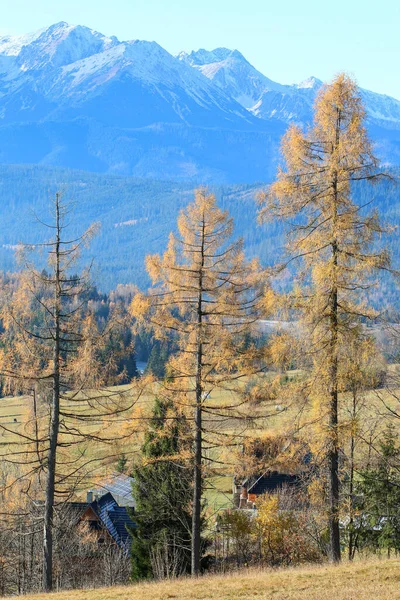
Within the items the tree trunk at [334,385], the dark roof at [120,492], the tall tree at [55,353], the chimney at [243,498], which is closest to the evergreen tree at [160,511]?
the tall tree at [55,353]

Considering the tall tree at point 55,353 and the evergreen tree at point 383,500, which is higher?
the tall tree at point 55,353

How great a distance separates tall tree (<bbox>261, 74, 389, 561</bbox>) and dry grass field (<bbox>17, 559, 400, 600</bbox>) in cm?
181

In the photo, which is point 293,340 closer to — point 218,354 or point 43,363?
point 218,354

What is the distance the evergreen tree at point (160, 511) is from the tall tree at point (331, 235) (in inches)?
260

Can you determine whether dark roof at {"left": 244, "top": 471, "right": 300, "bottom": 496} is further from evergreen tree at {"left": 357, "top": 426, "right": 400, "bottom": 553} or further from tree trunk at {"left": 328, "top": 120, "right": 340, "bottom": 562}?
tree trunk at {"left": 328, "top": 120, "right": 340, "bottom": 562}

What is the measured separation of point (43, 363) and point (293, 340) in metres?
7.15

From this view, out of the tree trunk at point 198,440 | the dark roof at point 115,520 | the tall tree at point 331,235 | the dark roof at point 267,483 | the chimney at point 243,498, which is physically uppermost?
the tall tree at point 331,235

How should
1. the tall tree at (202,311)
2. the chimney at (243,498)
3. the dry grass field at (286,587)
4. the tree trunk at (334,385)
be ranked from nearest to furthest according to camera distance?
1. the dry grass field at (286,587)
2. the tree trunk at (334,385)
3. the tall tree at (202,311)
4. the chimney at (243,498)

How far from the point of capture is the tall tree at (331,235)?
18.8 meters

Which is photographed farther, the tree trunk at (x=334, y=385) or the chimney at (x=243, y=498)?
the chimney at (x=243, y=498)

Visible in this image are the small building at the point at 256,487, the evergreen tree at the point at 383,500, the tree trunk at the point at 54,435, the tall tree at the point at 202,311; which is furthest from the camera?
the small building at the point at 256,487

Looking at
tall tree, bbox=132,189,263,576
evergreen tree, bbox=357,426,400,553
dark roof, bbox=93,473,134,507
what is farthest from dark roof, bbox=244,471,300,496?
tall tree, bbox=132,189,263,576

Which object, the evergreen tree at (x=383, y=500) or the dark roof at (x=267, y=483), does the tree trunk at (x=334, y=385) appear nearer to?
the evergreen tree at (x=383, y=500)

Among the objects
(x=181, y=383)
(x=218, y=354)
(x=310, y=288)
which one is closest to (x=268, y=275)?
(x=310, y=288)
